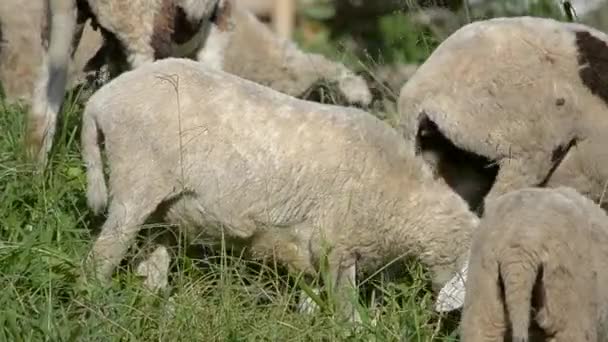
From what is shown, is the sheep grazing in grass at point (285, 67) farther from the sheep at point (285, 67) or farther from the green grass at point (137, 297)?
the green grass at point (137, 297)

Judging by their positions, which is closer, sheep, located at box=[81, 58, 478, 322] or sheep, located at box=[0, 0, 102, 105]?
sheep, located at box=[81, 58, 478, 322]

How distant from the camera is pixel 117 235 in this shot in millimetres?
7242

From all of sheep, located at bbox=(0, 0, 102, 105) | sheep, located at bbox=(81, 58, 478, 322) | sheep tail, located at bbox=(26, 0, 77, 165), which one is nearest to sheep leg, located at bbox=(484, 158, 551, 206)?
sheep, located at bbox=(81, 58, 478, 322)

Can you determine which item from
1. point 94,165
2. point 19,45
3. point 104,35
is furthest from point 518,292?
point 19,45

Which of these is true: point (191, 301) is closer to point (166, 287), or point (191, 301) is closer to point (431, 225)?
point (166, 287)

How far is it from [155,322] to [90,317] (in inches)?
10.6

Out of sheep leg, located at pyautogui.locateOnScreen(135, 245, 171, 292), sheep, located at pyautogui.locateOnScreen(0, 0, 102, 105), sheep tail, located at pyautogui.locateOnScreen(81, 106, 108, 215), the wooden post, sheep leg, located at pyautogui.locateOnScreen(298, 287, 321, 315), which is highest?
sheep tail, located at pyautogui.locateOnScreen(81, 106, 108, 215)

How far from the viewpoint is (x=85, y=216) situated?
25.6ft

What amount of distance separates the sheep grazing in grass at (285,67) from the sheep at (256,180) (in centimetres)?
229

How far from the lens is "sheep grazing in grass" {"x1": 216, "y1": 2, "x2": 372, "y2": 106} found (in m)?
9.77

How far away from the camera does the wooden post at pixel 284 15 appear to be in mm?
13891

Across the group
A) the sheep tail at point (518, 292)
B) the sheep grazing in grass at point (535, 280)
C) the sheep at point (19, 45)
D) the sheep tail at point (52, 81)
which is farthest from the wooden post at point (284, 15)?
the sheep tail at point (518, 292)

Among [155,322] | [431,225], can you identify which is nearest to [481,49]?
[431,225]

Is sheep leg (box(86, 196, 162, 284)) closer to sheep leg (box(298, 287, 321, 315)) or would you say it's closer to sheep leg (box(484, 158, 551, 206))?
sheep leg (box(298, 287, 321, 315))
